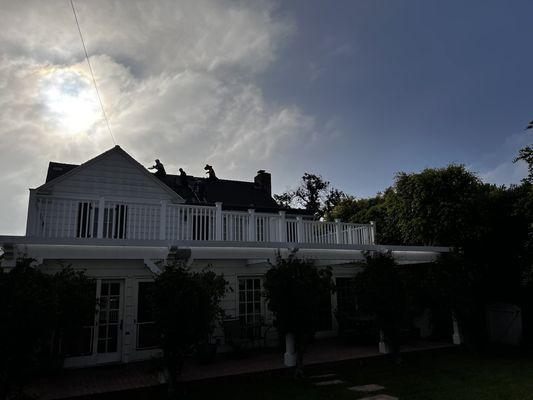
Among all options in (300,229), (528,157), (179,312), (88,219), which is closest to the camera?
(179,312)

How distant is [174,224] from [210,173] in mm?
9652

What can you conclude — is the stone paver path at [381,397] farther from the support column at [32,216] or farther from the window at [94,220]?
the support column at [32,216]

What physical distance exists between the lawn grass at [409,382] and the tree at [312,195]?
91.7 feet

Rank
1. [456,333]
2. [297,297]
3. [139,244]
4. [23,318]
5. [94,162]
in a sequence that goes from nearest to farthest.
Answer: [23,318]
[139,244]
[297,297]
[456,333]
[94,162]

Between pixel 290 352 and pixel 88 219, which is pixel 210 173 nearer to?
pixel 88 219

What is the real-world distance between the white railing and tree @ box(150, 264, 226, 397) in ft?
5.63

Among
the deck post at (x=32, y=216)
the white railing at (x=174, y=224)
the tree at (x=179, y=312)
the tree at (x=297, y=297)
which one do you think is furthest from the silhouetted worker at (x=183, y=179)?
the tree at (x=179, y=312)

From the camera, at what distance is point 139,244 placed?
7.36m

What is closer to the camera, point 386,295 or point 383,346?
point 386,295

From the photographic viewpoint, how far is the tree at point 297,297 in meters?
7.58

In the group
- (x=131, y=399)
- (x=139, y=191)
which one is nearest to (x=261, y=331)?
(x=131, y=399)

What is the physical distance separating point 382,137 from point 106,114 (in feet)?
29.2

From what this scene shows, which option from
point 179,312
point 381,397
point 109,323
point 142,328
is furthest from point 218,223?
point 381,397

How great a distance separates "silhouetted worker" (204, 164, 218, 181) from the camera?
18594 mm
